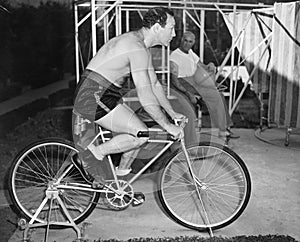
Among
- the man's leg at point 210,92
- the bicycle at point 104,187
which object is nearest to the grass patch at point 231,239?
the bicycle at point 104,187

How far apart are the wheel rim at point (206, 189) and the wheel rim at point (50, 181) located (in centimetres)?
62

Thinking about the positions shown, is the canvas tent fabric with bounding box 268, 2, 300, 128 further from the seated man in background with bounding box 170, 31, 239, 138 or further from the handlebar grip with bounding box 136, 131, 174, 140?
the handlebar grip with bounding box 136, 131, 174, 140

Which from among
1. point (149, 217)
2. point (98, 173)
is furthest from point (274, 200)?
point (98, 173)

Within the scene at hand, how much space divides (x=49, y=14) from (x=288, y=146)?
3944 mm

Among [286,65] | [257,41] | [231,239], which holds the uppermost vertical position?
[257,41]

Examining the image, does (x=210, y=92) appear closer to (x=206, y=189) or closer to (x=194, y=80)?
(x=194, y=80)

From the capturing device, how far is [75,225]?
2.92 m

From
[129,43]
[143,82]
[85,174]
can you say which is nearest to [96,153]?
[85,174]

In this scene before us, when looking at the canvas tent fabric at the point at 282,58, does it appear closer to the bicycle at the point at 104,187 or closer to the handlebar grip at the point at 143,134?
the bicycle at the point at 104,187

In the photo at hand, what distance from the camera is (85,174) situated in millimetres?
3029

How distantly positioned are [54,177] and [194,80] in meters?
2.68

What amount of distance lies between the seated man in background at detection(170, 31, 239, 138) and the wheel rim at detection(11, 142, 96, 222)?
6.69 ft

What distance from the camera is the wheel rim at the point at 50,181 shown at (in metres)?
3.04

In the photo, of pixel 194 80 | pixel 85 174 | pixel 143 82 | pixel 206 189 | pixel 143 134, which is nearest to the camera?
pixel 143 82
